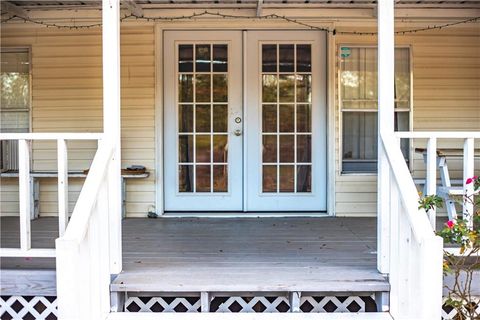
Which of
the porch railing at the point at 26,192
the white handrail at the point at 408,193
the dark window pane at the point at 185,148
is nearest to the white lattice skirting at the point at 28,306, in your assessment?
the porch railing at the point at 26,192

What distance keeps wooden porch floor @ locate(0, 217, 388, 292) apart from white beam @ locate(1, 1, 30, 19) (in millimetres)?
2135

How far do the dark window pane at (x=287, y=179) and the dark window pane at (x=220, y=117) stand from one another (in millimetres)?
772

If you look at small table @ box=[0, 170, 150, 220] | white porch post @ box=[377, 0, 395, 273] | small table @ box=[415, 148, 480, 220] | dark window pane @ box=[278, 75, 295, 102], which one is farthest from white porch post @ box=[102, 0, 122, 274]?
dark window pane @ box=[278, 75, 295, 102]

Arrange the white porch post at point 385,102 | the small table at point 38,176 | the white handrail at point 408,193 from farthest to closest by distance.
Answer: the small table at point 38,176, the white porch post at point 385,102, the white handrail at point 408,193

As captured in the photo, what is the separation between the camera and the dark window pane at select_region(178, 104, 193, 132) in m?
5.36

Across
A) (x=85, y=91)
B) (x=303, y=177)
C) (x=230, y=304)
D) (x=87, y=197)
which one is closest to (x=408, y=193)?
(x=230, y=304)

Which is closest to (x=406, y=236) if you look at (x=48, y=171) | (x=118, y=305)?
(x=118, y=305)

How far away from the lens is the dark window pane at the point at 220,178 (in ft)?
17.7

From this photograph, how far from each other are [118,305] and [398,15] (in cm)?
406

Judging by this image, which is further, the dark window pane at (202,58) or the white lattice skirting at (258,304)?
the dark window pane at (202,58)

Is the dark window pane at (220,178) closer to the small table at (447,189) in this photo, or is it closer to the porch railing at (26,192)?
the small table at (447,189)

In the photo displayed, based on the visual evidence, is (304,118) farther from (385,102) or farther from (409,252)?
(409,252)

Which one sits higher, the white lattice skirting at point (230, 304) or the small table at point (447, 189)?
the small table at point (447, 189)

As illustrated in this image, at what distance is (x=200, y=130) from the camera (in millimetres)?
5363
